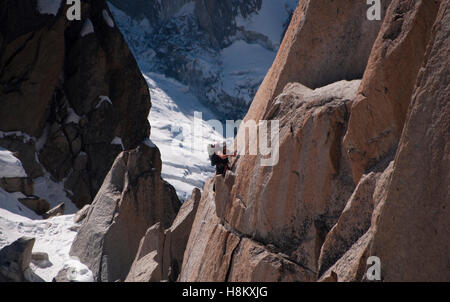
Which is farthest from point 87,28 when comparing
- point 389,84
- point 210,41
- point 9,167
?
point 210,41

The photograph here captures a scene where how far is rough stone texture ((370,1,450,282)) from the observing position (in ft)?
15.1

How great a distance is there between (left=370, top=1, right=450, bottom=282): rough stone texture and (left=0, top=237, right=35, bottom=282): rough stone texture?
233 inches

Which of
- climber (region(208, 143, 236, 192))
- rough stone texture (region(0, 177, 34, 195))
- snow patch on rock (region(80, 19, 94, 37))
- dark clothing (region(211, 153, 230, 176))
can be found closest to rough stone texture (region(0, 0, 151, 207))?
snow patch on rock (region(80, 19, 94, 37))

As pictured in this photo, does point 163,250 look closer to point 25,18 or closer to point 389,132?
point 389,132

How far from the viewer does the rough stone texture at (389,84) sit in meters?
5.48

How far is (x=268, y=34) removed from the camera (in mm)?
63562

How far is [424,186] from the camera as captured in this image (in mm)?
4730

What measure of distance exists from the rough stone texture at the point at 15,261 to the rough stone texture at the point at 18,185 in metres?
7.24

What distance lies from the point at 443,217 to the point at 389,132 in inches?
56.9

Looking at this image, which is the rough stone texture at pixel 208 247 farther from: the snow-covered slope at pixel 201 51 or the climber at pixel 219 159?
the snow-covered slope at pixel 201 51

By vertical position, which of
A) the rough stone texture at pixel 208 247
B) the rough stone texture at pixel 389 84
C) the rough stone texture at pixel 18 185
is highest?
the rough stone texture at pixel 389 84

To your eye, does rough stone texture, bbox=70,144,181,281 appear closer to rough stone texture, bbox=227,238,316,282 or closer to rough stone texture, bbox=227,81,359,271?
rough stone texture, bbox=227,238,316,282

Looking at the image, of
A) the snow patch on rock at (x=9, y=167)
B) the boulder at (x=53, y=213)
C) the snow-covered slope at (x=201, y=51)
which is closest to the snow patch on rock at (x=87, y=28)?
the snow patch on rock at (x=9, y=167)

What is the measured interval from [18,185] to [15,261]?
310 inches
